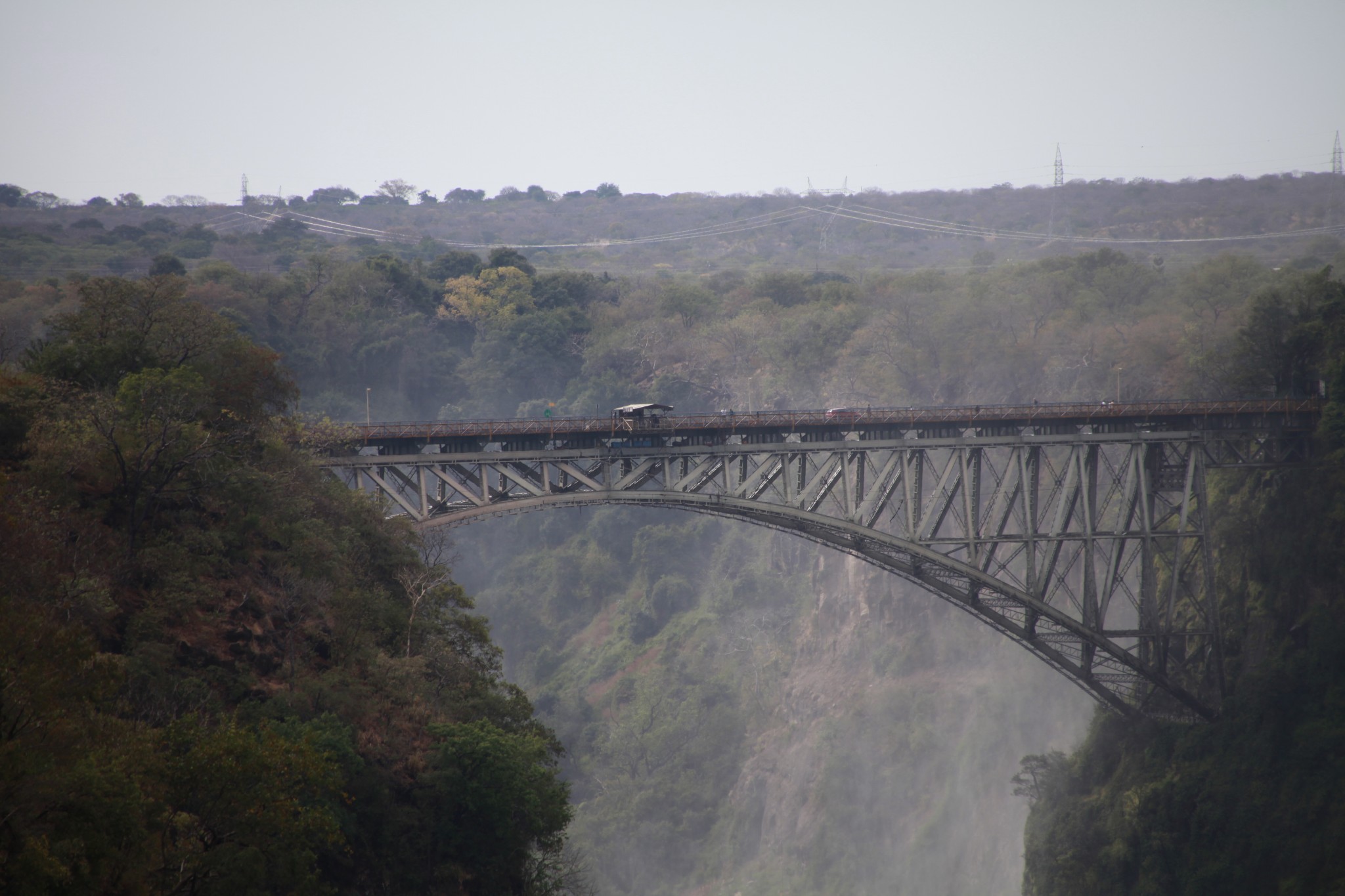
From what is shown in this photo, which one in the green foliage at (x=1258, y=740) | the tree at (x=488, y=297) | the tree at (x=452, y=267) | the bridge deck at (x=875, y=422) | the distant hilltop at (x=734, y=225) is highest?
the distant hilltop at (x=734, y=225)

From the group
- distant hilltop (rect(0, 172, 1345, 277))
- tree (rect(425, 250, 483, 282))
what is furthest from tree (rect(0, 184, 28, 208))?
tree (rect(425, 250, 483, 282))

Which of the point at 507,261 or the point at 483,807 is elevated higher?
the point at 507,261

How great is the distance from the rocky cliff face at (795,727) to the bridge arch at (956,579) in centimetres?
1632

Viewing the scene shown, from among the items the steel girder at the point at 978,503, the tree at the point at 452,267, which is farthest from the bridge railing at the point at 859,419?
the tree at the point at 452,267

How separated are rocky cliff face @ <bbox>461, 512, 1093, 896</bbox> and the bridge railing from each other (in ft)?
69.0

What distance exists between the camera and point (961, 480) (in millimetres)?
39156

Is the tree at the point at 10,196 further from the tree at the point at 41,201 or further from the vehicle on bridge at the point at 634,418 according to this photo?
the vehicle on bridge at the point at 634,418

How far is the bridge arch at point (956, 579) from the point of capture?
119 ft

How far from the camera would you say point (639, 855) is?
67250 mm

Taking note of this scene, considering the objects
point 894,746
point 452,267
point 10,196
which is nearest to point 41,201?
point 10,196

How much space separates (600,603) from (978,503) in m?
48.6

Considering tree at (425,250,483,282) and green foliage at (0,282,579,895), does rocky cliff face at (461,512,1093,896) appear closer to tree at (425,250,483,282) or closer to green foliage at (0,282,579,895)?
tree at (425,250,483,282)

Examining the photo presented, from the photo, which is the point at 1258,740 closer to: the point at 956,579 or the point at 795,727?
the point at 956,579

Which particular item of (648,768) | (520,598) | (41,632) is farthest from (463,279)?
(41,632)
